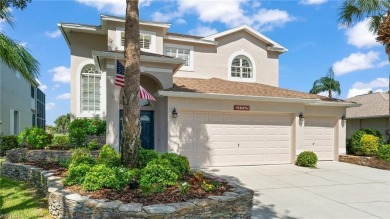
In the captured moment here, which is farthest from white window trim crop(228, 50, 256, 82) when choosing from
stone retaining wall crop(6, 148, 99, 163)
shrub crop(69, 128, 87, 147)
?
stone retaining wall crop(6, 148, 99, 163)

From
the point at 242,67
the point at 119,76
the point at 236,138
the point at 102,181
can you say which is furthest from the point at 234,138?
the point at 102,181

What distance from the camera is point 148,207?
15.5ft

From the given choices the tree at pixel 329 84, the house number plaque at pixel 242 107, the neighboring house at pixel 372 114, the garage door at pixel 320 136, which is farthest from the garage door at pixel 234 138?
the tree at pixel 329 84

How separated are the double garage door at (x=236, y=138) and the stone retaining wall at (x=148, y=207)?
5595 mm

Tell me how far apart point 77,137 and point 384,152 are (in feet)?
44.4

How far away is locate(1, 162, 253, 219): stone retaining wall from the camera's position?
4.67 m

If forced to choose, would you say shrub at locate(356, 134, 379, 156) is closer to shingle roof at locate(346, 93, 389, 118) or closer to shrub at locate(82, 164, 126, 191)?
shingle roof at locate(346, 93, 389, 118)

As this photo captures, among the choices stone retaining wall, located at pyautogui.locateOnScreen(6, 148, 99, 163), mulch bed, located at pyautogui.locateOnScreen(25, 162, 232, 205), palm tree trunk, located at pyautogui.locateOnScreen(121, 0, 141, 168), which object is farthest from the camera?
stone retaining wall, located at pyautogui.locateOnScreen(6, 148, 99, 163)

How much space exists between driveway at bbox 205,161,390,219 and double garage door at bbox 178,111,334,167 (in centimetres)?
65

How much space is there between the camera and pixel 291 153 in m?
13.3

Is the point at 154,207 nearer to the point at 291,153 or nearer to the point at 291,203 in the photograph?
the point at 291,203

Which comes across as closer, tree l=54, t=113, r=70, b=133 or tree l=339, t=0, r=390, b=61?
tree l=339, t=0, r=390, b=61

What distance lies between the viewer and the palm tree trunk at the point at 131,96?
666cm

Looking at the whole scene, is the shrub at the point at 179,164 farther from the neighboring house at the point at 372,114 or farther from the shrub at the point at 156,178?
the neighboring house at the point at 372,114
